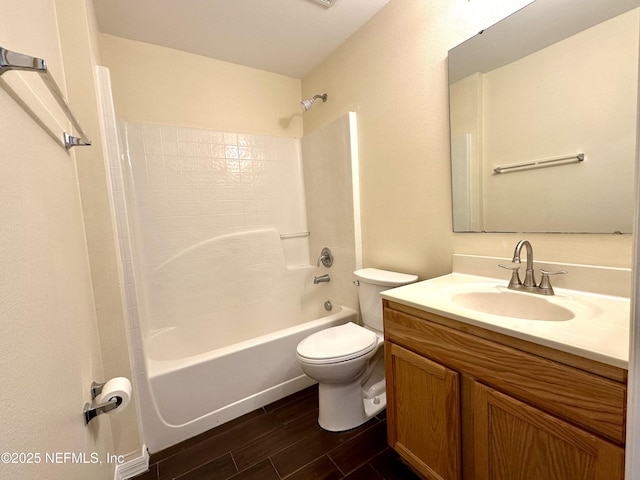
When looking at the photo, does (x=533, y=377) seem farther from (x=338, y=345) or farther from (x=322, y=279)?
(x=322, y=279)

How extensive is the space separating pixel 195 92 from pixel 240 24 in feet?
2.00

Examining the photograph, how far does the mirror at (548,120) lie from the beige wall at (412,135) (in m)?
0.07

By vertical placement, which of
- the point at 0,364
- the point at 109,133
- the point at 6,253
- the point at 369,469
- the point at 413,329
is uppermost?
the point at 109,133

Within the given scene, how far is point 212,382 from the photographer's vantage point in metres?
1.50

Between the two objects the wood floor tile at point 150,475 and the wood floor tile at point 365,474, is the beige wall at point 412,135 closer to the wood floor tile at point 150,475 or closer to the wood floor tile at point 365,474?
the wood floor tile at point 365,474

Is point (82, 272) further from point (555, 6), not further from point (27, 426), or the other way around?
point (555, 6)

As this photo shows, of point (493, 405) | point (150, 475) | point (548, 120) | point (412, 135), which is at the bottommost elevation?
point (150, 475)

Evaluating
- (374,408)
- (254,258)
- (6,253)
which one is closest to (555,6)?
(6,253)

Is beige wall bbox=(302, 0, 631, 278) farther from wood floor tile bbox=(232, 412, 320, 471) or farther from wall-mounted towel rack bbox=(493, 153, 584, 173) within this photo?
wood floor tile bbox=(232, 412, 320, 471)

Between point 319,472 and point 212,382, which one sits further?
point 212,382

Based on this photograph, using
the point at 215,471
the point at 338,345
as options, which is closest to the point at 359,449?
the point at 338,345

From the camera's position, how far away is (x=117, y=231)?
4.17ft

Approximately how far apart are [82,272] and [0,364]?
751 mm

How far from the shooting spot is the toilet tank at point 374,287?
5.06ft
